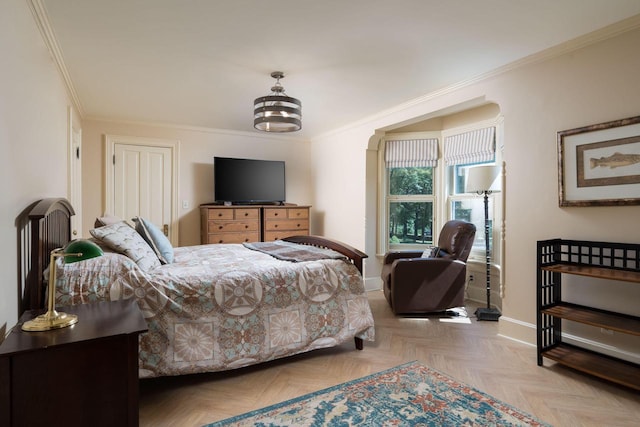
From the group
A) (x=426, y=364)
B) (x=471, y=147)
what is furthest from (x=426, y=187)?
(x=426, y=364)

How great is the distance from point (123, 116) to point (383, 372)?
4472 millimetres

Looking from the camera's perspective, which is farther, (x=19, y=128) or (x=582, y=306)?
(x=582, y=306)

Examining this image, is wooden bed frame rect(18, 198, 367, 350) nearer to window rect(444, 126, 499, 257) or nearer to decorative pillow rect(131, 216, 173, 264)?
decorative pillow rect(131, 216, 173, 264)

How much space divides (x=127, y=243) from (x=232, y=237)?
2.80 meters

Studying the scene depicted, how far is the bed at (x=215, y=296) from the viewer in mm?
1924

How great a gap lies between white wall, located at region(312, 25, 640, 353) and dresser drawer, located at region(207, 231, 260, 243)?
115 inches

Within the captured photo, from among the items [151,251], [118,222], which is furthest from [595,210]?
[118,222]

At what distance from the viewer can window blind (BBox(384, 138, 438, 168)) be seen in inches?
190

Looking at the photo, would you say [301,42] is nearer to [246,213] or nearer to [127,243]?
[127,243]

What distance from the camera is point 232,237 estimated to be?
5.05 m

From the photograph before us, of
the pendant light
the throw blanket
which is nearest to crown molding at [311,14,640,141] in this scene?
the pendant light

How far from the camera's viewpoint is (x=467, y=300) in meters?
4.45

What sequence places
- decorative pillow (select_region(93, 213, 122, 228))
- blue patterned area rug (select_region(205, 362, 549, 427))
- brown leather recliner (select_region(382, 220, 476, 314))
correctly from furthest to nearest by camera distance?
brown leather recliner (select_region(382, 220, 476, 314)) < decorative pillow (select_region(93, 213, 122, 228)) < blue patterned area rug (select_region(205, 362, 549, 427))

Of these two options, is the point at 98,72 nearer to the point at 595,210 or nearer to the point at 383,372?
the point at 383,372
